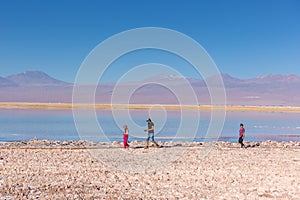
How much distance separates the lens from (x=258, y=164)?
1761 cm

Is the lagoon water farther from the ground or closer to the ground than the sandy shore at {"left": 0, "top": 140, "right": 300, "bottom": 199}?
farther from the ground

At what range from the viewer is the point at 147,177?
14.0 m

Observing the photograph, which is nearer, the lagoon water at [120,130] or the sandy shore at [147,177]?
the sandy shore at [147,177]

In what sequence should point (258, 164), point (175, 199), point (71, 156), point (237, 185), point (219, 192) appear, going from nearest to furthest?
1. point (175, 199)
2. point (219, 192)
3. point (237, 185)
4. point (258, 164)
5. point (71, 156)

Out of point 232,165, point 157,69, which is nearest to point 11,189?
point 232,165

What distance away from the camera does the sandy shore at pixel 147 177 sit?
11.5m

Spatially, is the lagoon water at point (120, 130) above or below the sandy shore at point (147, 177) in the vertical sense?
above

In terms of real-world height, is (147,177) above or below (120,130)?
below

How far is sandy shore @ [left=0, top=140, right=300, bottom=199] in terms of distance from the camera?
37.8 ft

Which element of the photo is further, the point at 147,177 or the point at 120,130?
the point at 120,130

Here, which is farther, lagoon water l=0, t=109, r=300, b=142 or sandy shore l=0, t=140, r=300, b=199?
lagoon water l=0, t=109, r=300, b=142

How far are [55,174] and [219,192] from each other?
5895 millimetres

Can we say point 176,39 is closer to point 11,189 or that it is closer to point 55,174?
point 55,174

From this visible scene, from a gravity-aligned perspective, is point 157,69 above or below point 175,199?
above
